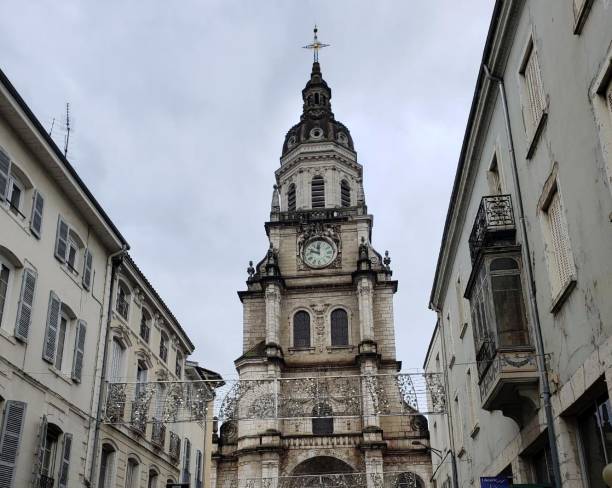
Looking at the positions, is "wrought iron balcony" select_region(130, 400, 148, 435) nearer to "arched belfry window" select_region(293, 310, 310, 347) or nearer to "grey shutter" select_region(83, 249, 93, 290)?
"grey shutter" select_region(83, 249, 93, 290)

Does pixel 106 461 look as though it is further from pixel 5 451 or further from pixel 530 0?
pixel 530 0

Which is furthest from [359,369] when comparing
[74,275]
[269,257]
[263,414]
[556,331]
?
[556,331]

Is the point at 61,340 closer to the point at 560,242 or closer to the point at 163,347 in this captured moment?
the point at 163,347

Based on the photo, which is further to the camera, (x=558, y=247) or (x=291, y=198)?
(x=291, y=198)

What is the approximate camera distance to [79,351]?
19156mm

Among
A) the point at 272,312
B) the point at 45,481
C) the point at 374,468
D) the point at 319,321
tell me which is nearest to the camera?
the point at 45,481

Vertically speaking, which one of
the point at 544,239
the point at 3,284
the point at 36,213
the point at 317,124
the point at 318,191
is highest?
the point at 317,124

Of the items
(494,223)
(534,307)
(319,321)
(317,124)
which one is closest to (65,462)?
(494,223)

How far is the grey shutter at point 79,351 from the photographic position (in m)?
18.8

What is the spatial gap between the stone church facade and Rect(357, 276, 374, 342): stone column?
0.07m

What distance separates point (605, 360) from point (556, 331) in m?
2.27

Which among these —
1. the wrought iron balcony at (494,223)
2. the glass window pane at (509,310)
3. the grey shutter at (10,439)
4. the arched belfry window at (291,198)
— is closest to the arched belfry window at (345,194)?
the arched belfry window at (291,198)

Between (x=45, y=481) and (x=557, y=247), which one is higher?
(x=557, y=247)

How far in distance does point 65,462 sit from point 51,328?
3.35 m
